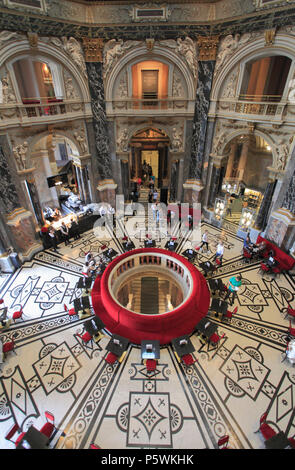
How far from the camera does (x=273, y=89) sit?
15.7 meters

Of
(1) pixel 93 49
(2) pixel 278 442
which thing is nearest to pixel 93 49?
(1) pixel 93 49

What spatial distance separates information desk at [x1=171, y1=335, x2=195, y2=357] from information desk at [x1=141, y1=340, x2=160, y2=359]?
0.56 m

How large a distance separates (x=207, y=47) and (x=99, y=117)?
6.39 m

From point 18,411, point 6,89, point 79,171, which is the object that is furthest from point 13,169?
point 18,411

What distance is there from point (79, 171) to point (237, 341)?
12.2m

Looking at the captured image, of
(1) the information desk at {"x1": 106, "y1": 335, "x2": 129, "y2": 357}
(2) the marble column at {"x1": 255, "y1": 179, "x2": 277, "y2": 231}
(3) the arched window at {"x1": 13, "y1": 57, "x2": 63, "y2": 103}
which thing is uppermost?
(3) the arched window at {"x1": 13, "y1": 57, "x2": 63, "y2": 103}

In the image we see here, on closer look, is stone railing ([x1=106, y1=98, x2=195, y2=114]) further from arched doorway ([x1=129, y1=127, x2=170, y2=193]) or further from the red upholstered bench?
the red upholstered bench

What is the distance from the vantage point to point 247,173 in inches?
770

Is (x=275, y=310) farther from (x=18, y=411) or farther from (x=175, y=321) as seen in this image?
(x=18, y=411)

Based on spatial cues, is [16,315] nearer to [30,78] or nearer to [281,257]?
[281,257]

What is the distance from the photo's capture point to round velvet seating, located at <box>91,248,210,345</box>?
8.25 m

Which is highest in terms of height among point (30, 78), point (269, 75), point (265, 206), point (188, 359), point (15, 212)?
point (269, 75)

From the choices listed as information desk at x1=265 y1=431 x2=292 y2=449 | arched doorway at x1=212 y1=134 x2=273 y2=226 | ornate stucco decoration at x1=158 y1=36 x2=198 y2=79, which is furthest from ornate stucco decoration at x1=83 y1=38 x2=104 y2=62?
information desk at x1=265 y1=431 x2=292 y2=449

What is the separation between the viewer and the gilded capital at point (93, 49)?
11.7 meters
